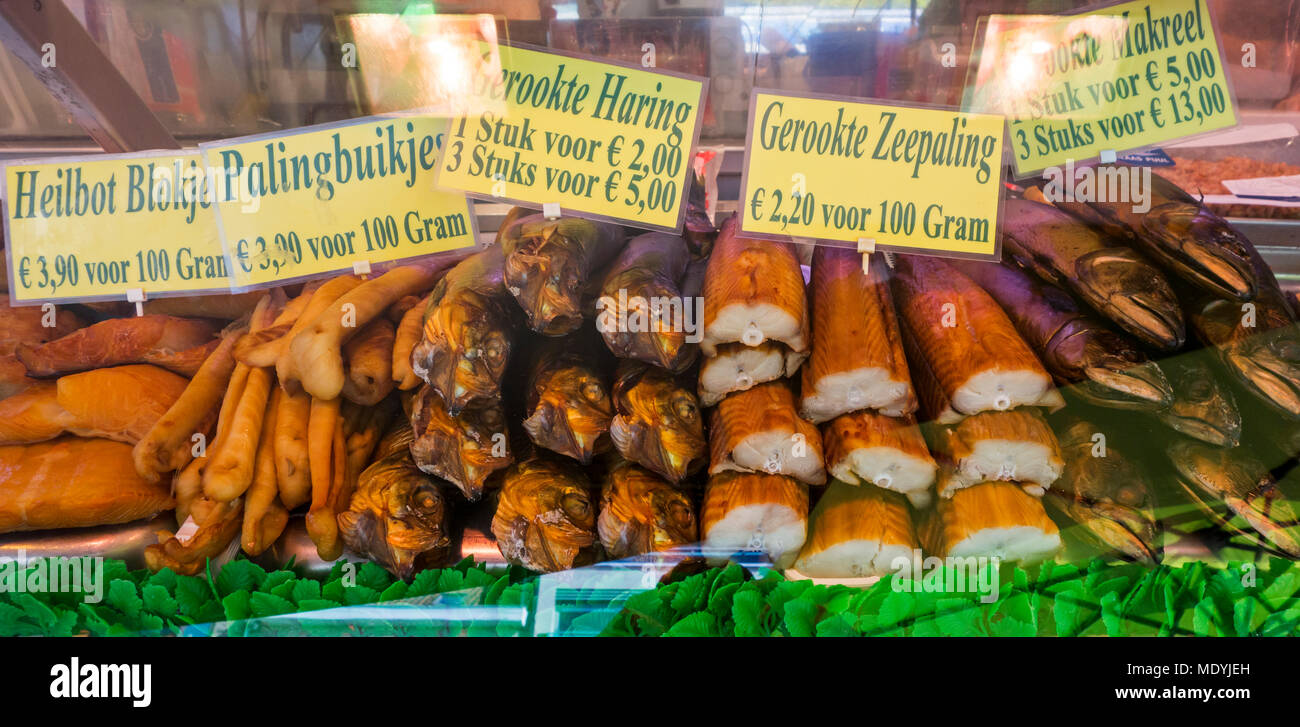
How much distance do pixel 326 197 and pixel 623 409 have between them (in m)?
0.82

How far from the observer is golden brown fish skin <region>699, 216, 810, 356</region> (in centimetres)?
137

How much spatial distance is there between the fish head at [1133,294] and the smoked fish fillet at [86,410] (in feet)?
6.49

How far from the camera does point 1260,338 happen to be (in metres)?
1.45

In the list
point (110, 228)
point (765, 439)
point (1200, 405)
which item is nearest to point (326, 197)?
point (110, 228)

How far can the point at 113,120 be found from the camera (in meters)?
1.67

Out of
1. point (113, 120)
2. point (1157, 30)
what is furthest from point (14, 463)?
point (1157, 30)

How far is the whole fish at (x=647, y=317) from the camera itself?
53.5 inches

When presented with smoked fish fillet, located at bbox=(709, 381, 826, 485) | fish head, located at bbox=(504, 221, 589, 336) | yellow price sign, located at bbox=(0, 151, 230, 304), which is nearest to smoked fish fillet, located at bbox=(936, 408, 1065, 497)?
smoked fish fillet, located at bbox=(709, 381, 826, 485)

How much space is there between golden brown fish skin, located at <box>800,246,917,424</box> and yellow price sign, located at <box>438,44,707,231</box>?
1.21ft

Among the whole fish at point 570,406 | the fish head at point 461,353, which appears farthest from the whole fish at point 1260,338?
the fish head at point 461,353

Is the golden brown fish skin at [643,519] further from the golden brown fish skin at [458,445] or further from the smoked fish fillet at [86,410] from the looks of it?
the smoked fish fillet at [86,410]

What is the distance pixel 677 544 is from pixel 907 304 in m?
0.72

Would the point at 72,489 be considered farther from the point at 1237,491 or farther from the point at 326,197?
the point at 1237,491

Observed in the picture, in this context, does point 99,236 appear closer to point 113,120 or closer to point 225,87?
point 113,120
